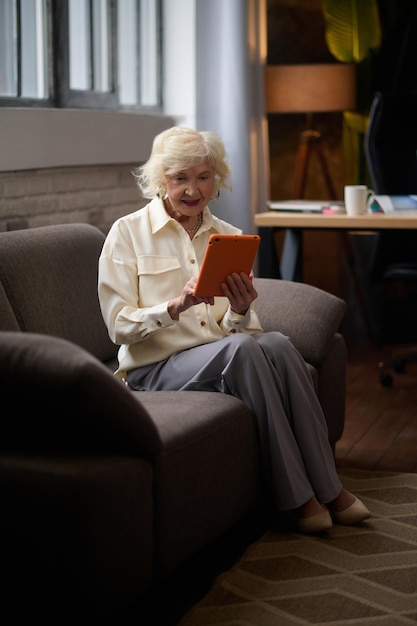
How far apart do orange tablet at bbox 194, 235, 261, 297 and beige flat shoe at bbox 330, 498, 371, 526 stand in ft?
2.18

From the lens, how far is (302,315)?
10.4ft

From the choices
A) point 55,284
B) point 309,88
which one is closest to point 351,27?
point 309,88

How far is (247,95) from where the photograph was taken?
470 centimetres

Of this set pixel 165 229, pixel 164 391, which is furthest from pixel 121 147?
pixel 164 391

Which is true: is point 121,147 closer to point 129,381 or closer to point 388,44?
point 129,381

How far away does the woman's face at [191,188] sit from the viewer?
280 cm

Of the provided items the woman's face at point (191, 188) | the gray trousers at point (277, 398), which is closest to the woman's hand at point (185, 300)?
the gray trousers at point (277, 398)

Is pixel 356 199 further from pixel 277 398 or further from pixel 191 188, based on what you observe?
pixel 277 398

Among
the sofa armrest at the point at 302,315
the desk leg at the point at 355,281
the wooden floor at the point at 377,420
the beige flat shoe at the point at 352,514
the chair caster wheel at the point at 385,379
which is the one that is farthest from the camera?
the desk leg at the point at 355,281

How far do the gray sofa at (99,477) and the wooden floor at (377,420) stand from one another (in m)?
0.95

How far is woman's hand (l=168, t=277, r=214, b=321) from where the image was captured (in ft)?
8.43

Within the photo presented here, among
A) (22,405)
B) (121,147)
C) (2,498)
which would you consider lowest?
(2,498)

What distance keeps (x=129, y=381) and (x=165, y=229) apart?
431 millimetres

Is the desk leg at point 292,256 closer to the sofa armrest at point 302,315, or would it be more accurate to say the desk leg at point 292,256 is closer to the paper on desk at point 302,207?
the paper on desk at point 302,207
